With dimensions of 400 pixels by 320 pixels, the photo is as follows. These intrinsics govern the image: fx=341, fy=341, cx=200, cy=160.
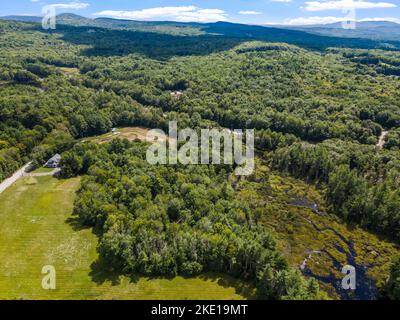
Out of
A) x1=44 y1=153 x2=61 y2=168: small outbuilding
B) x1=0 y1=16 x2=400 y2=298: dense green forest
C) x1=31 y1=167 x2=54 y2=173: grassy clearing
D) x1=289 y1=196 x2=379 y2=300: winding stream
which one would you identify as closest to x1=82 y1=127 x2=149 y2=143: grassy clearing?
x1=0 y1=16 x2=400 y2=298: dense green forest

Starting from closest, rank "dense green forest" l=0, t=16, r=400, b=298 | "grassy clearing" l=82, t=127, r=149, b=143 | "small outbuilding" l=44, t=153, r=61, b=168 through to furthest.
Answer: "dense green forest" l=0, t=16, r=400, b=298 → "small outbuilding" l=44, t=153, r=61, b=168 → "grassy clearing" l=82, t=127, r=149, b=143

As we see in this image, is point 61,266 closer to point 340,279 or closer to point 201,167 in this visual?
point 201,167

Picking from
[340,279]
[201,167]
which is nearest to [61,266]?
[201,167]

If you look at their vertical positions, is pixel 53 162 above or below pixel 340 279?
above

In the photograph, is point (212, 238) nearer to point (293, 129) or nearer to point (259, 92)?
point (293, 129)

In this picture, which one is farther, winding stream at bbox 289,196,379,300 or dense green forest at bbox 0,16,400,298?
dense green forest at bbox 0,16,400,298

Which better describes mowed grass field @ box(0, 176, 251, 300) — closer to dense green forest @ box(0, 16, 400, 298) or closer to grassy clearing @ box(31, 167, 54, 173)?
dense green forest @ box(0, 16, 400, 298)

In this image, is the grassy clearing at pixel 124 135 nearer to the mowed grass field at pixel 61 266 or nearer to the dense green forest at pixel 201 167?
the dense green forest at pixel 201 167

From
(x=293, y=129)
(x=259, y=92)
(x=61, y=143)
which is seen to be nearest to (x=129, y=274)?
(x=61, y=143)
